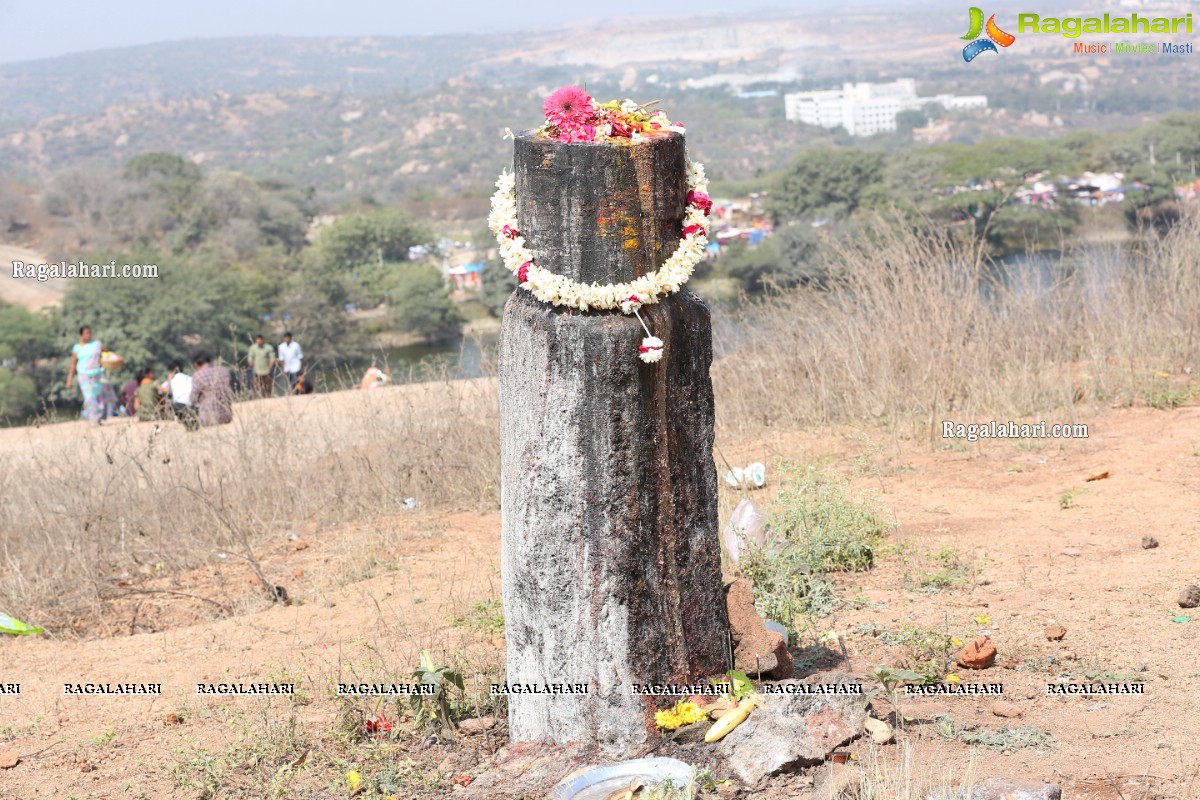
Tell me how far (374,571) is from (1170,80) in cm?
11620

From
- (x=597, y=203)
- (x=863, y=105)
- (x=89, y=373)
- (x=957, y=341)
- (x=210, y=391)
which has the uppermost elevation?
(x=863, y=105)

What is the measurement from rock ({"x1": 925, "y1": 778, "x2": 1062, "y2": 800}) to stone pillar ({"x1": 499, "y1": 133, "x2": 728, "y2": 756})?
3.03ft

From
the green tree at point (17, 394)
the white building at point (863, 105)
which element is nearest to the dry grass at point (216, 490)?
the green tree at point (17, 394)

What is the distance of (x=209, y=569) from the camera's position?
648 cm

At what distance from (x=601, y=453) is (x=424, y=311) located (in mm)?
43252

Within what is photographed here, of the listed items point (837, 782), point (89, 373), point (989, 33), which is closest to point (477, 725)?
point (837, 782)

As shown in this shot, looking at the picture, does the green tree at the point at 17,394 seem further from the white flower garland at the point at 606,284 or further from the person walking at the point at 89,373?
the white flower garland at the point at 606,284

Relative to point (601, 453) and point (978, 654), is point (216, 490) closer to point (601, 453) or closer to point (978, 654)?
point (601, 453)

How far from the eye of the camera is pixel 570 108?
3.47 m

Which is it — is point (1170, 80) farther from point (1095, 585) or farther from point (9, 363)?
point (1095, 585)

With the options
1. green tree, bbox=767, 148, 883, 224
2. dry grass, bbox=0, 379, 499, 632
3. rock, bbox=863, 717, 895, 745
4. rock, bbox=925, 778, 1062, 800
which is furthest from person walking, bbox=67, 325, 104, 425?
green tree, bbox=767, 148, 883, 224

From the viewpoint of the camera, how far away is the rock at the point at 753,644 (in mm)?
3877

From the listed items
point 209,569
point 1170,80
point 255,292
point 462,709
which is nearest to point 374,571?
point 209,569

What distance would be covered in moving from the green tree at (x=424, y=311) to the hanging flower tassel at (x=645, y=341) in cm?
4309
